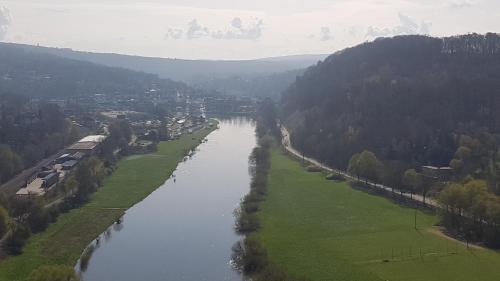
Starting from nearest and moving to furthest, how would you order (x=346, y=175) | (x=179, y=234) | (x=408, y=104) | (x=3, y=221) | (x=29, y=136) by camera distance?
(x=3, y=221) → (x=179, y=234) → (x=346, y=175) → (x=29, y=136) → (x=408, y=104)

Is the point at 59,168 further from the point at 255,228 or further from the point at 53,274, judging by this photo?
the point at 53,274

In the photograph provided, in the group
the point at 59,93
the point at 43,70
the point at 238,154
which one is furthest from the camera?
the point at 43,70

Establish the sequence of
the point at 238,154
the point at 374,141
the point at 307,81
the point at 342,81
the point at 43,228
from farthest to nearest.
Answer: the point at 307,81, the point at 342,81, the point at 238,154, the point at 374,141, the point at 43,228

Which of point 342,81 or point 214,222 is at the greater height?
point 342,81

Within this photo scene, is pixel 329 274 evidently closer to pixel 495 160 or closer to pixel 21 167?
pixel 495 160

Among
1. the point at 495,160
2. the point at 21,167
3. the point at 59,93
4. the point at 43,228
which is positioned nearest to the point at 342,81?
the point at 495,160

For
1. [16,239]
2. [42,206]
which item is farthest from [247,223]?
[16,239]
